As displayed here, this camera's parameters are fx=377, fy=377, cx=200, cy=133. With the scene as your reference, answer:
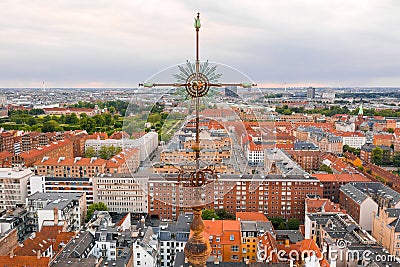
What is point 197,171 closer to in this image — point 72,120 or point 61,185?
point 61,185

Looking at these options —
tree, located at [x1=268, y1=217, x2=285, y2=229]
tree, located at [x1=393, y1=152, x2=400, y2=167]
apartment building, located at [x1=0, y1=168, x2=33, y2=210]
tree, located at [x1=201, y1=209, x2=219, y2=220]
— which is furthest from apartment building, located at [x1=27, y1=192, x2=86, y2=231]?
tree, located at [x1=393, y1=152, x2=400, y2=167]

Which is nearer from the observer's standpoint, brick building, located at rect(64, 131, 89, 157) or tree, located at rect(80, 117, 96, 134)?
brick building, located at rect(64, 131, 89, 157)

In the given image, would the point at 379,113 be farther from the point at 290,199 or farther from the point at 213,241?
the point at 213,241

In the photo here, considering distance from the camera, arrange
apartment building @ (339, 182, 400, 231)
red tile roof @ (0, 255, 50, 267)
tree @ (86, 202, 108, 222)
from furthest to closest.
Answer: tree @ (86, 202, 108, 222), apartment building @ (339, 182, 400, 231), red tile roof @ (0, 255, 50, 267)

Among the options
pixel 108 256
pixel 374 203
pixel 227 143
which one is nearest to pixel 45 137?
pixel 108 256

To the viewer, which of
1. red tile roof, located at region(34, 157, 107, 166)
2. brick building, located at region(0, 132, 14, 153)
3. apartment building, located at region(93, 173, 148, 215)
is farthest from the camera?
brick building, located at region(0, 132, 14, 153)

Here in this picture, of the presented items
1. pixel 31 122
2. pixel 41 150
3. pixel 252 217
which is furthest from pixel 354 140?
pixel 31 122

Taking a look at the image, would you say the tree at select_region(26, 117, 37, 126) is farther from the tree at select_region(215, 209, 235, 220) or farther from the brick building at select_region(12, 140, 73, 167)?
the tree at select_region(215, 209, 235, 220)
